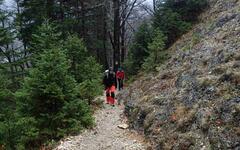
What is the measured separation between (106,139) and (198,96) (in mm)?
3622

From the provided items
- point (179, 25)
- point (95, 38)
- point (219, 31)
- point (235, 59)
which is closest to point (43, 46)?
point (235, 59)

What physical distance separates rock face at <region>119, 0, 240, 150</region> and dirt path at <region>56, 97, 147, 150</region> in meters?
0.54

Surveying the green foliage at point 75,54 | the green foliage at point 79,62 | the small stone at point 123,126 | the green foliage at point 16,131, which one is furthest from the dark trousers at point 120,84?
the green foliage at point 16,131

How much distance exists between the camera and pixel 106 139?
1333 cm

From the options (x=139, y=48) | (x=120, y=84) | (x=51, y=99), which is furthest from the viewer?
(x=139, y=48)

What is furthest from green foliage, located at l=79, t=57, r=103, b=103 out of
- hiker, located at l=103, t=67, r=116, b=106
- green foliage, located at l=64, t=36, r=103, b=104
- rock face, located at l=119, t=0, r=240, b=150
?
rock face, located at l=119, t=0, r=240, b=150

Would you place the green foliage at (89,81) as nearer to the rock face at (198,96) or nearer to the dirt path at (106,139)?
the rock face at (198,96)

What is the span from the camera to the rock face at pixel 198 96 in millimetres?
10141

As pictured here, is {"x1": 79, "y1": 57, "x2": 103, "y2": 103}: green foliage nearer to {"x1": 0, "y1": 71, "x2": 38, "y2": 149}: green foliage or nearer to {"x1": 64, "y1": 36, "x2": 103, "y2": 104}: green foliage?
{"x1": 64, "y1": 36, "x2": 103, "y2": 104}: green foliage

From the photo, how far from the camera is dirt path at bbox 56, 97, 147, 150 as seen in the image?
487 inches

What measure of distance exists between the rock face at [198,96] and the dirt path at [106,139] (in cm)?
54

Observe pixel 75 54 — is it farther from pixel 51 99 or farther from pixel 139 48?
pixel 139 48

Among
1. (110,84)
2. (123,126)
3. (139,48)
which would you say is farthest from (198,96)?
(139,48)

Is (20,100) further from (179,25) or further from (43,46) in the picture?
(179,25)
